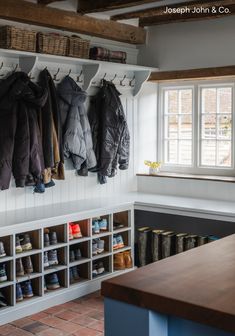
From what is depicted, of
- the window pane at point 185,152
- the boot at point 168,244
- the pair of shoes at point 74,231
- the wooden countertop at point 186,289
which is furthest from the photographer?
the window pane at point 185,152

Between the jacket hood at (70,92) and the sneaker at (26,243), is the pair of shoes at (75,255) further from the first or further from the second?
the jacket hood at (70,92)

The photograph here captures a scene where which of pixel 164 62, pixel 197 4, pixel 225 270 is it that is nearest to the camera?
pixel 225 270

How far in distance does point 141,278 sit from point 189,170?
445 centimetres

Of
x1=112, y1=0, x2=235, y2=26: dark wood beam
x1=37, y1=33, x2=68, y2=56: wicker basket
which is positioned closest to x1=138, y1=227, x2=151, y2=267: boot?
x1=37, y1=33, x2=68, y2=56: wicker basket

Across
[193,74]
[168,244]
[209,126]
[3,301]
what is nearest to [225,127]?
[209,126]

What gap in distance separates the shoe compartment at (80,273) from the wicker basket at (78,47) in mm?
2034

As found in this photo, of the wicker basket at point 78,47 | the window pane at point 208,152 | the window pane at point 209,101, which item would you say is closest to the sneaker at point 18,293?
the wicker basket at point 78,47

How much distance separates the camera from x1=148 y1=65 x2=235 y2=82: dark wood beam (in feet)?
17.4

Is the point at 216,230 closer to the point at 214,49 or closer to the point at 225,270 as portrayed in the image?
the point at 214,49

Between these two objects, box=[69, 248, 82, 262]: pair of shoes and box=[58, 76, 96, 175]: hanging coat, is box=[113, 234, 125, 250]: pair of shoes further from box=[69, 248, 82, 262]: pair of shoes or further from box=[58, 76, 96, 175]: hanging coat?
box=[58, 76, 96, 175]: hanging coat

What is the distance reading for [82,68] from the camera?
520cm

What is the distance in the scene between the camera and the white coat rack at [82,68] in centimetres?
452

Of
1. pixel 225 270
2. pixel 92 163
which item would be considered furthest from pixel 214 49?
pixel 225 270

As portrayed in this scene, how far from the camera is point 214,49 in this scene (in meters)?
5.39
